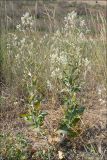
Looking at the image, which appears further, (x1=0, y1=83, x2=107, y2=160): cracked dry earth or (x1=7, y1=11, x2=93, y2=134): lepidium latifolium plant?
(x1=7, y1=11, x2=93, y2=134): lepidium latifolium plant

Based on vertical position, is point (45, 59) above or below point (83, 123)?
above

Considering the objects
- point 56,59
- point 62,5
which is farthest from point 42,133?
point 62,5

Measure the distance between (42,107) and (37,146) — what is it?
0.90 m

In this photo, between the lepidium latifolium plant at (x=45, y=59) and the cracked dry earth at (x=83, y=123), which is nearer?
the cracked dry earth at (x=83, y=123)

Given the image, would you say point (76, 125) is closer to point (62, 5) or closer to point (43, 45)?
point (43, 45)

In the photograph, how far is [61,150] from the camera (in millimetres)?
3551

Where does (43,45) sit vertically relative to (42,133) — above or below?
above

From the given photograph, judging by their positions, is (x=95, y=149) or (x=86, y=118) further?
(x=86, y=118)

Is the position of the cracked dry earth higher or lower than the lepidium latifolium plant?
lower

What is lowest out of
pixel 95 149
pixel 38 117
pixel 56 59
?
pixel 95 149

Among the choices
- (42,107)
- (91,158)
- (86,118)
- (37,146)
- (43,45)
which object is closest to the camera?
(91,158)

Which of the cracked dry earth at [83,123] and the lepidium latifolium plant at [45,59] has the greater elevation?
the lepidium latifolium plant at [45,59]

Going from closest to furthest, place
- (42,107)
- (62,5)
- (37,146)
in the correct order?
(37,146), (42,107), (62,5)

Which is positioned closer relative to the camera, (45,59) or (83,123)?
(83,123)
